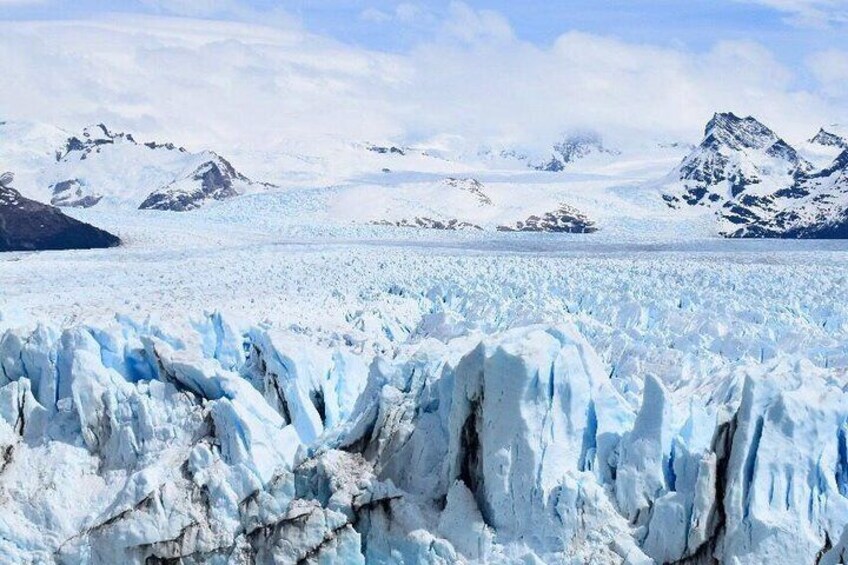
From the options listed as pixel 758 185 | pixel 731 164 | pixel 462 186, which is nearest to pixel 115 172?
pixel 462 186

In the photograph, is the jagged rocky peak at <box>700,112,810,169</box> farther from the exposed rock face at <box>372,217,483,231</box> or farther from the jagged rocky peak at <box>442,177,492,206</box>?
the exposed rock face at <box>372,217,483,231</box>

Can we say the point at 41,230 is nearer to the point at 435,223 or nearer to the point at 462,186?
the point at 435,223

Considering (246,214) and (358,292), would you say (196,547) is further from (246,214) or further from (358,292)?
(246,214)

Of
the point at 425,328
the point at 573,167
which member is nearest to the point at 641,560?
the point at 425,328

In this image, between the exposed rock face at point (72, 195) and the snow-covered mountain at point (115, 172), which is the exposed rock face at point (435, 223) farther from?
the exposed rock face at point (72, 195)

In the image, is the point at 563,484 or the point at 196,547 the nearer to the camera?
the point at 563,484

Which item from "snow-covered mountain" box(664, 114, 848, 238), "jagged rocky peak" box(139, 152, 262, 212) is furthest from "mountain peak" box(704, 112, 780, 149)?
"jagged rocky peak" box(139, 152, 262, 212)
